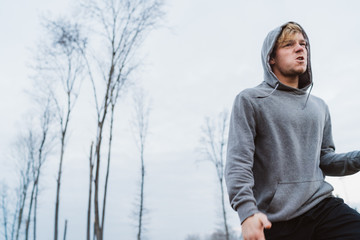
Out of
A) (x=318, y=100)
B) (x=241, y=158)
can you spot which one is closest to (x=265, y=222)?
(x=241, y=158)

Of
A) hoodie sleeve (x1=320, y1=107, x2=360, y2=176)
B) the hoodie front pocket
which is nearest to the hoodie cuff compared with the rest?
the hoodie front pocket

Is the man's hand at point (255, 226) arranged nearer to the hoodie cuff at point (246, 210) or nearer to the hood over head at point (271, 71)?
the hoodie cuff at point (246, 210)

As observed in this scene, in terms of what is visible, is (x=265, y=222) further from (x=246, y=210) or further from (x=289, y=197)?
(x=289, y=197)

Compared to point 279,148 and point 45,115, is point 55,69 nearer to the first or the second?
point 45,115

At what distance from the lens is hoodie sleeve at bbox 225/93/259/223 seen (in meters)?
1.59

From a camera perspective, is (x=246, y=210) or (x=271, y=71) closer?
(x=246, y=210)

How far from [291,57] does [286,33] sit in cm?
21

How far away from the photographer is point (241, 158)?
1.75 m

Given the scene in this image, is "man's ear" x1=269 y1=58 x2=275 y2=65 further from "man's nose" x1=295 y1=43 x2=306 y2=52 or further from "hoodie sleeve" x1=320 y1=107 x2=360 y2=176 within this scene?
"hoodie sleeve" x1=320 y1=107 x2=360 y2=176

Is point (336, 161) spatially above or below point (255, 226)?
above

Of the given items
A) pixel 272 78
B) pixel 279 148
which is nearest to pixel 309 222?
pixel 279 148

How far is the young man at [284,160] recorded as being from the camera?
66.8 inches

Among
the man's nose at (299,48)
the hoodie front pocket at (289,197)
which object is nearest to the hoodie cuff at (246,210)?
the hoodie front pocket at (289,197)

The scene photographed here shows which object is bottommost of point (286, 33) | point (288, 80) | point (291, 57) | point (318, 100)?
point (318, 100)
